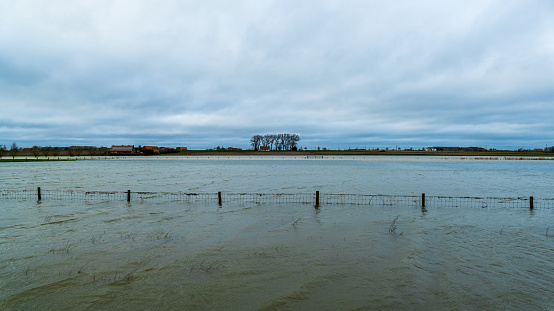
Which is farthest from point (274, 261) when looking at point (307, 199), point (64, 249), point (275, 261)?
point (307, 199)

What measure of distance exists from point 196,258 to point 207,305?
333cm

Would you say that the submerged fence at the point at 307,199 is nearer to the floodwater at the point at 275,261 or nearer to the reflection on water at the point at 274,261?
the floodwater at the point at 275,261

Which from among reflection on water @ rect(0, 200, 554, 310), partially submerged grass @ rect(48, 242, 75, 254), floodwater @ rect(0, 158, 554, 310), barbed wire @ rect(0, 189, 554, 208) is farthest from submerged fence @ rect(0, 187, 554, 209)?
partially submerged grass @ rect(48, 242, 75, 254)

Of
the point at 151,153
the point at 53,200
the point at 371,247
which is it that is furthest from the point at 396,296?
the point at 151,153

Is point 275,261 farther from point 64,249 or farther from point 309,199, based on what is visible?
point 309,199

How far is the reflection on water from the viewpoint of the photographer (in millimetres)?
7824

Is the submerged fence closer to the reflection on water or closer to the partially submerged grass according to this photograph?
the reflection on water

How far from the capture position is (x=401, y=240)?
13.0 m

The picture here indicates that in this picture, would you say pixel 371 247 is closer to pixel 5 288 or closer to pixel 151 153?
pixel 5 288

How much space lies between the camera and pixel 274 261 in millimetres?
10508

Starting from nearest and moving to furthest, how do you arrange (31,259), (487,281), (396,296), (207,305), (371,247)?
(207,305) < (396,296) < (487,281) < (31,259) < (371,247)

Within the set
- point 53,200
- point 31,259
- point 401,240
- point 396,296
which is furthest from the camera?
point 53,200

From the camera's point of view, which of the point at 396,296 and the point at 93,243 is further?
the point at 93,243

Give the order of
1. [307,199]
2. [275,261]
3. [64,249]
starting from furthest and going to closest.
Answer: [307,199] < [64,249] < [275,261]
